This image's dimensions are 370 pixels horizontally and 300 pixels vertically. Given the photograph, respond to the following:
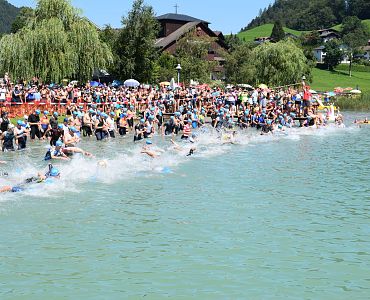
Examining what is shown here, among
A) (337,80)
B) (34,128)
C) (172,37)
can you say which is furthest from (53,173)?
(337,80)

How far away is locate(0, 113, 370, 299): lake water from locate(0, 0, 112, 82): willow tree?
16745 millimetres

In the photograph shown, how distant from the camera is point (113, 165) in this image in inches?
806

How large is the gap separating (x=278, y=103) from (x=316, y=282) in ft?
103

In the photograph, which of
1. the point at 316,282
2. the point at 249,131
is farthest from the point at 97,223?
the point at 249,131

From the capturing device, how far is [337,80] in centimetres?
9550

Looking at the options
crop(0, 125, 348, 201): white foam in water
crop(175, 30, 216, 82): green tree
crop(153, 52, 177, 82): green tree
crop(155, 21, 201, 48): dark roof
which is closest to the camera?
crop(0, 125, 348, 201): white foam in water

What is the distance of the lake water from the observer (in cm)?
995

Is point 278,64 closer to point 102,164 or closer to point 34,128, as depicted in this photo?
point 34,128

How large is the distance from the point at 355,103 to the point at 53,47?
104ft

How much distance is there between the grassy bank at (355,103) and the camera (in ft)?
188

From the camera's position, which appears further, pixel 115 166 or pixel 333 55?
pixel 333 55

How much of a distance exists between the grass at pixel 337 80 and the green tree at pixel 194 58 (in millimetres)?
30213

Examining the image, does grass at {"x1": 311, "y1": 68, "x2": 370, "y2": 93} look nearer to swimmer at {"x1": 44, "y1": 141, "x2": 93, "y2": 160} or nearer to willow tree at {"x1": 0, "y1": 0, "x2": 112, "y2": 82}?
willow tree at {"x1": 0, "y1": 0, "x2": 112, "y2": 82}

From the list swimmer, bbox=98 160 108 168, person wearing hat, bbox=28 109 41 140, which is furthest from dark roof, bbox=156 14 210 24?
swimmer, bbox=98 160 108 168
